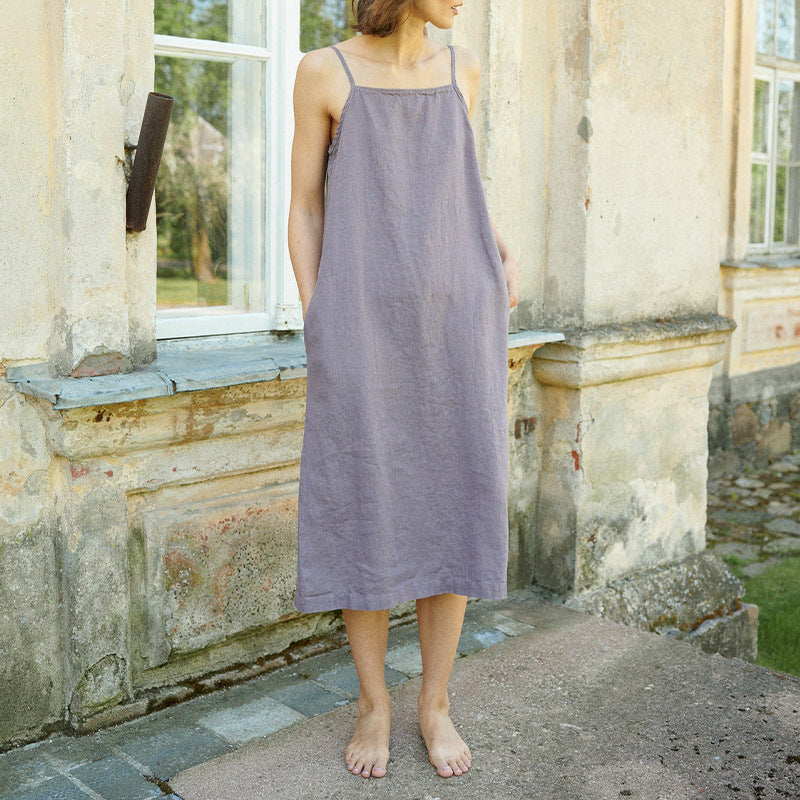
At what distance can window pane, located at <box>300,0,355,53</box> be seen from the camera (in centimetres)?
376

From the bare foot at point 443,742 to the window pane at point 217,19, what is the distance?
2.03 metres

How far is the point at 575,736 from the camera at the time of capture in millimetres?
2611

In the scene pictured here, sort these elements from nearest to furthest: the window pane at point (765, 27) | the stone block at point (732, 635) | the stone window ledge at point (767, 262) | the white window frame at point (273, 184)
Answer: the white window frame at point (273, 184), the stone block at point (732, 635), the stone window ledge at point (767, 262), the window pane at point (765, 27)

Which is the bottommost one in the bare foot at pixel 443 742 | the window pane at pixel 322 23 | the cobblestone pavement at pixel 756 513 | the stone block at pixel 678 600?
the cobblestone pavement at pixel 756 513

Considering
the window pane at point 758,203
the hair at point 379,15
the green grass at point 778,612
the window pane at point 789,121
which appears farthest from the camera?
the window pane at point 789,121

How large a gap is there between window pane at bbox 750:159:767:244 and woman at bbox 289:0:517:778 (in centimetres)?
602

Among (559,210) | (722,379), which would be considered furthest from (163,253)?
(559,210)

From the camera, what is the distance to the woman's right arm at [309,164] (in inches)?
89.4

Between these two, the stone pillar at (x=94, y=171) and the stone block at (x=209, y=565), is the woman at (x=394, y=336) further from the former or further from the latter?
the stone block at (x=209, y=565)

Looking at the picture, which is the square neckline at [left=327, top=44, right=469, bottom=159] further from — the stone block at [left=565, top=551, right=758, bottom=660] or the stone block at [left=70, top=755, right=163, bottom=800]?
the stone block at [left=565, top=551, right=758, bottom=660]

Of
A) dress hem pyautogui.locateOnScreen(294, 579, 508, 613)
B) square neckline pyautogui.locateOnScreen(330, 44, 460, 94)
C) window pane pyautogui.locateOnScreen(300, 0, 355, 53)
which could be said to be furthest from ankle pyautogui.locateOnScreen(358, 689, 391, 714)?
window pane pyautogui.locateOnScreen(300, 0, 355, 53)

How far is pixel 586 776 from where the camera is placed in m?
2.41

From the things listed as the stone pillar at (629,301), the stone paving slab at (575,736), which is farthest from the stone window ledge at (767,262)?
the stone paving slab at (575,736)

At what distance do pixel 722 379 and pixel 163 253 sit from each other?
571 centimetres
